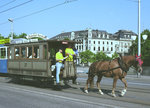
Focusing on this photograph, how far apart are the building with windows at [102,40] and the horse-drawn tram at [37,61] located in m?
87.1

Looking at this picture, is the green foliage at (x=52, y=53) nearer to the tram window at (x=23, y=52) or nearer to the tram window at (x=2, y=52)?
the tram window at (x=23, y=52)

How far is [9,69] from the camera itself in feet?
47.8

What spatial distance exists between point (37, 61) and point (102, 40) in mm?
93032

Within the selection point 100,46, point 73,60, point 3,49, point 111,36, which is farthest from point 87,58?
point 73,60

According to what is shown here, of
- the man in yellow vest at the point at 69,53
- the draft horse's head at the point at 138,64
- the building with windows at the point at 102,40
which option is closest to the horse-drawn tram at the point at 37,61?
the man in yellow vest at the point at 69,53

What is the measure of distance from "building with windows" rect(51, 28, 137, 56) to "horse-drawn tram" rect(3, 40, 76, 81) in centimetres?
Result: 8711

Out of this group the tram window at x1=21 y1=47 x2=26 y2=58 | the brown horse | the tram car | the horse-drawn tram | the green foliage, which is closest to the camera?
the brown horse

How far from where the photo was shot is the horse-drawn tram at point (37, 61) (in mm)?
11258

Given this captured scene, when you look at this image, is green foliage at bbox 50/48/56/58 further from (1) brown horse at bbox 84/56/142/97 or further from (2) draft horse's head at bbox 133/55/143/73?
(2) draft horse's head at bbox 133/55/143/73

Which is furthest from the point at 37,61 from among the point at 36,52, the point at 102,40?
the point at 102,40

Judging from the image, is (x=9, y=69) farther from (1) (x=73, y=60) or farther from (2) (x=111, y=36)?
(2) (x=111, y=36)

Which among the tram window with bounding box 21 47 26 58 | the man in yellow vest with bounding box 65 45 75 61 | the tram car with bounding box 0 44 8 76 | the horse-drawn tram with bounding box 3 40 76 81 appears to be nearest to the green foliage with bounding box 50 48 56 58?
the horse-drawn tram with bounding box 3 40 76 81

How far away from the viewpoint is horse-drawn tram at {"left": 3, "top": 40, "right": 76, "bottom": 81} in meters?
11.3

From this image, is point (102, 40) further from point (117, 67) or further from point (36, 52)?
point (117, 67)
